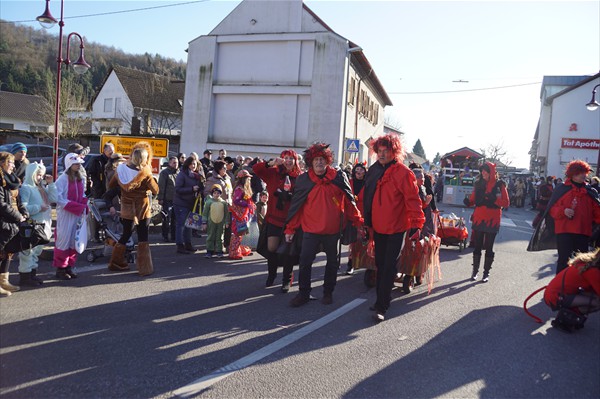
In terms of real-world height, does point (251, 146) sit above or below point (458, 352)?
above

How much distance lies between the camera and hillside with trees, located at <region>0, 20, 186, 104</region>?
59969 millimetres

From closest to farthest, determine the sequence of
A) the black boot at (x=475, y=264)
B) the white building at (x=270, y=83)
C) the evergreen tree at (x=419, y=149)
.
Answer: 1. the black boot at (x=475, y=264)
2. the white building at (x=270, y=83)
3. the evergreen tree at (x=419, y=149)

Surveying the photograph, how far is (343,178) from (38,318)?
3.83 m

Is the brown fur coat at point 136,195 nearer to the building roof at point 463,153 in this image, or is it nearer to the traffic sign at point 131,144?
the traffic sign at point 131,144

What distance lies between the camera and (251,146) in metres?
27.6

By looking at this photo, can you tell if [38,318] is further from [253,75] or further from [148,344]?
[253,75]

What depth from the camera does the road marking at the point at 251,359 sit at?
383cm

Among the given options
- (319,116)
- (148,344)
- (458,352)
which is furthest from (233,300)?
(319,116)

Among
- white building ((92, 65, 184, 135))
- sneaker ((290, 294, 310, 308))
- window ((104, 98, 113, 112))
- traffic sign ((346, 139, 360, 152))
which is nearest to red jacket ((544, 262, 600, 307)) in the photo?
sneaker ((290, 294, 310, 308))

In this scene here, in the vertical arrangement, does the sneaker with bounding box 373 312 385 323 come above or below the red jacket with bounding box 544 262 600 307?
below

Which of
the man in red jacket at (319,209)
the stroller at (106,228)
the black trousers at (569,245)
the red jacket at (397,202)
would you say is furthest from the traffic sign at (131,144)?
the black trousers at (569,245)

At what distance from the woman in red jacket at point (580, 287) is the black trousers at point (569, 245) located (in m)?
1.34

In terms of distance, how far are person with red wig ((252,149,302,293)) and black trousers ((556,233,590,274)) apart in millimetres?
3722

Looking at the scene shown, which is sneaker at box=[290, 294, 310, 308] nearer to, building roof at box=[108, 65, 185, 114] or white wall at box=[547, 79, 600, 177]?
building roof at box=[108, 65, 185, 114]
